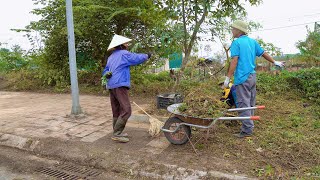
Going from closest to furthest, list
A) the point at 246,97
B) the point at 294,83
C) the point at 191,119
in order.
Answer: the point at 191,119
the point at 246,97
the point at 294,83

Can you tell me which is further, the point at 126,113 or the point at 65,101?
the point at 65,101

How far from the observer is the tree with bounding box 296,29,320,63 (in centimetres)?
853

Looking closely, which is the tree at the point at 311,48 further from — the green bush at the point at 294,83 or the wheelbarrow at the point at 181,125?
the wheelbarrow at the point at 181,125

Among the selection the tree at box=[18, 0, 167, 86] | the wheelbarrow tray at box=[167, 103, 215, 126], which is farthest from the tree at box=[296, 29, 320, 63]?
the wheelbarrow tray at box=[167, 103, 215, 126]

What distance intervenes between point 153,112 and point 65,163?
248cm

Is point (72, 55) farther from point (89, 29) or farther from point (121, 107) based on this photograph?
point (89, 29)

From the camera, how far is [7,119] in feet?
22.1

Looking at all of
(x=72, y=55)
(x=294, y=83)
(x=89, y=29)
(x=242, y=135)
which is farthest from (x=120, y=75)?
(x=89, y=29)

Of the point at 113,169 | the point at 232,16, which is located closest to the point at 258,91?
the point at 232,16

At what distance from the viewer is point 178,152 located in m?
4.22

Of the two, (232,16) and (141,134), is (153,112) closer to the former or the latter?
(141,134)

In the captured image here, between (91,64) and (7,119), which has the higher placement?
(91,64)

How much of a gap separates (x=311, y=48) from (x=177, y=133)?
6661 millimetres

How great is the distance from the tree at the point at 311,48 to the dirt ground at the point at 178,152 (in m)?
3.12
